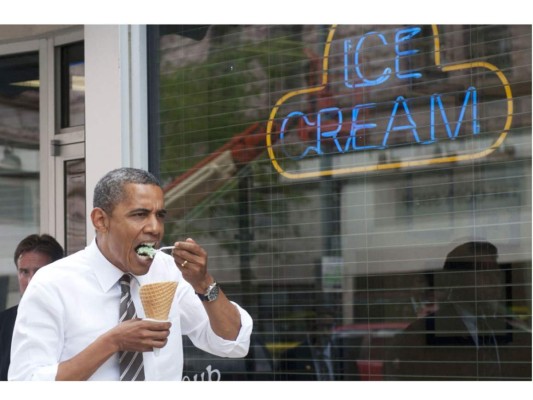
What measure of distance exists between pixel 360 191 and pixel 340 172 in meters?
0.13

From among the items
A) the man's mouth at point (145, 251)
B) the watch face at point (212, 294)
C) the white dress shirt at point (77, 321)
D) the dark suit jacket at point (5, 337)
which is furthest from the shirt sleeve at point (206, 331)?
the dark suit jacket at point (5, 337)

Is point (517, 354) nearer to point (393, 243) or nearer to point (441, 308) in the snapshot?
point (441, 308)

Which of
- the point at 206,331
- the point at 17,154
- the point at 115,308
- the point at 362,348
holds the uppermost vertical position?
the point at 17,154

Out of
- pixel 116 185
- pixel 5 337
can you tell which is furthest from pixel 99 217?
pixel 5 337

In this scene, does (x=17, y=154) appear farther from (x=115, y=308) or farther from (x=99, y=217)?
(x=115, y=308)

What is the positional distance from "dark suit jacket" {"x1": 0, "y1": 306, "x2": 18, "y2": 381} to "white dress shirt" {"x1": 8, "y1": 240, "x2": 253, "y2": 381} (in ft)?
5.27

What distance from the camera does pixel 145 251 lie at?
338 cm

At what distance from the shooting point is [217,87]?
16.8ft

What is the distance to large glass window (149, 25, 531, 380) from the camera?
4215 mm

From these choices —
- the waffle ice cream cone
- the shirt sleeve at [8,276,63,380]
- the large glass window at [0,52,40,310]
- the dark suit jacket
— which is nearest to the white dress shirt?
the shirt sleeve at [8,276,63,380]

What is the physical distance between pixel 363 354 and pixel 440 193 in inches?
31.0
